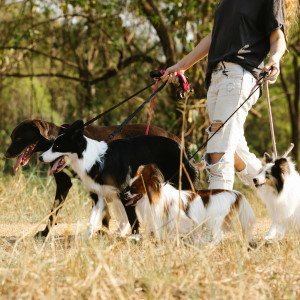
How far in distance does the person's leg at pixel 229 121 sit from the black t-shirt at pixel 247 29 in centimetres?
10

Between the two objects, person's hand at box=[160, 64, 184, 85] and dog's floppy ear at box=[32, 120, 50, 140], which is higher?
person's hand at box=[160, 64, 184, 85]

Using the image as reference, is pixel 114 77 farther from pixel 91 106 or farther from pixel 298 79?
pixel 298 79

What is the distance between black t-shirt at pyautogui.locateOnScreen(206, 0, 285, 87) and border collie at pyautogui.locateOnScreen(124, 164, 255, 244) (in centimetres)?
108

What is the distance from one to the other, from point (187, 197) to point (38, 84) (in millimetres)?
12631

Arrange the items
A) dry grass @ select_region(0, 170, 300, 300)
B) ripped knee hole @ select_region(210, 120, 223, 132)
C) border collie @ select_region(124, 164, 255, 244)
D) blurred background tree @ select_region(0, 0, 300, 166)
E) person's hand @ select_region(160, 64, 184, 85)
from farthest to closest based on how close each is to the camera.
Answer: blurred background tree @ select_region(0, 0, 300, 166) < person's hand @ select_region(160, 64, 184, 85) < ripped knee hole @ select_region(210, 120, 223, 132) < border collie @ select_region(124, 164, 255, 244) < dry grass @ select_region(0, 170, 300, 300)

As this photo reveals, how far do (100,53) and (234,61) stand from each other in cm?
897

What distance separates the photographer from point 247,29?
5000mm

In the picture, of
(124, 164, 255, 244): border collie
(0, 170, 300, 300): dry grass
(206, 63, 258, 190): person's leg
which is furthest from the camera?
(206, 63, 258, 190): person's leg

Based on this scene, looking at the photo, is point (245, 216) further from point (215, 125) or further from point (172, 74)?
point (172, 74)

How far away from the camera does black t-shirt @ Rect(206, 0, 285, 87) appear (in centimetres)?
496

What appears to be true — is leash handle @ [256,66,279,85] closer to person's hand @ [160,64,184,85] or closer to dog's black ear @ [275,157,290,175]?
dog's black ear @ [275,157,290,175]

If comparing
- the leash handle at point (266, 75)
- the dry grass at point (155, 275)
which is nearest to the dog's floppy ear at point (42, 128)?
the dry grass at point (155, 275)

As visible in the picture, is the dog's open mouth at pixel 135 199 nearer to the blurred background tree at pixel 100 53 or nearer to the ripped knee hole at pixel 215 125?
the ripped knee hole at pixel 215 125

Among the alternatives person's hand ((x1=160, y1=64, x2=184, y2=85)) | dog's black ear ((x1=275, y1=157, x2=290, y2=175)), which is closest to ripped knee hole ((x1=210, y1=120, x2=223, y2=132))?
dog's black ear ((x1=275, y1=157, x2=290, y2=175))
